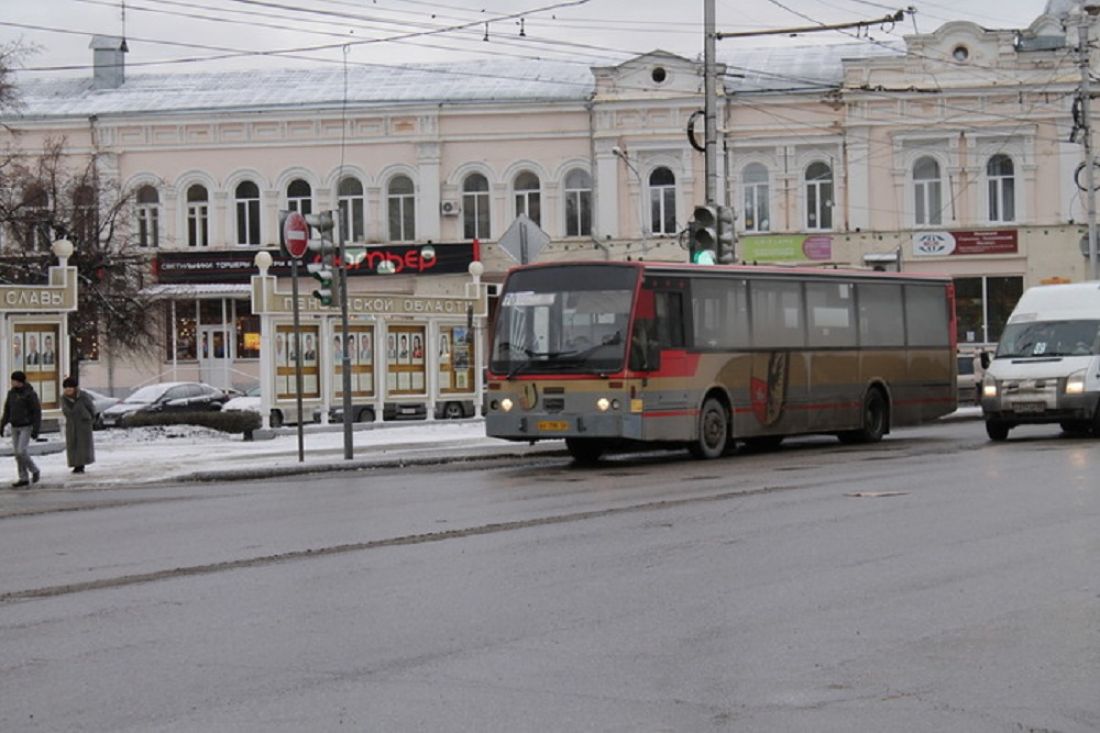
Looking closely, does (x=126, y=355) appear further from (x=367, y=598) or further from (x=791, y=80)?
(x=367, y=598)

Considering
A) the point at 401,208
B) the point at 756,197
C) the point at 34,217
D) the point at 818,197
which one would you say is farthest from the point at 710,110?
the point at 401,208

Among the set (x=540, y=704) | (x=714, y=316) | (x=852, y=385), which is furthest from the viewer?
(x=852, y=385)

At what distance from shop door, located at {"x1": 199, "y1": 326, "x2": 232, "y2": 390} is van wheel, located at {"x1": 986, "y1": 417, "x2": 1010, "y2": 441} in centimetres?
3576

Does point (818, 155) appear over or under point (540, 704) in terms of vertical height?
over

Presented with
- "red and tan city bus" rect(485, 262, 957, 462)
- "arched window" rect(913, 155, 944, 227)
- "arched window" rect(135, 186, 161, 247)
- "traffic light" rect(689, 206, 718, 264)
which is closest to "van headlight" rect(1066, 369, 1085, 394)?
"red and tan city bus" rect(485, 262, 957, 462)

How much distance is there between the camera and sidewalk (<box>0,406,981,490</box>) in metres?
24.7

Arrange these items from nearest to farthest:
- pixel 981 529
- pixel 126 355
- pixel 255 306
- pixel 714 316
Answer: pixel 981 529, pixel 714 316, pixel 255 306, pixel 126 355

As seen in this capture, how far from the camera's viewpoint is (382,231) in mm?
59375

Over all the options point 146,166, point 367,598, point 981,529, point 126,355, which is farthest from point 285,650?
point 146,166

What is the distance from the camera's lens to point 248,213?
197ft

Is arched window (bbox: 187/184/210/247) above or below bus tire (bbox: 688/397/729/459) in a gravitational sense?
above

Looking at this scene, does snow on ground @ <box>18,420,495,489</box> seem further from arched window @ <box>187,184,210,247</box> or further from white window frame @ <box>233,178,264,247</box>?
arched window @ <box>187,184,210,247</box>

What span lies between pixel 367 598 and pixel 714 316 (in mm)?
14967

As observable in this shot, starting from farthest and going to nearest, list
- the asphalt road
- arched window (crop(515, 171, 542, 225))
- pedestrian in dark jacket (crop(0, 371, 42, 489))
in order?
arched window (crop(515, 171, 542, 225))
pedestrian in dark jacket (crop(0, 371, 42, 489))
the asphalt road
